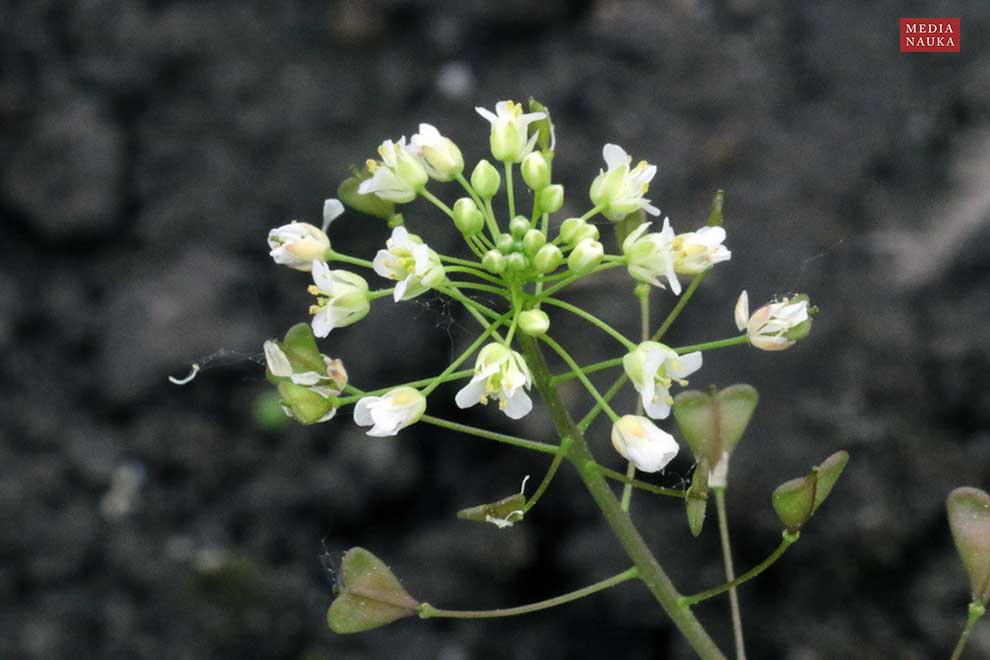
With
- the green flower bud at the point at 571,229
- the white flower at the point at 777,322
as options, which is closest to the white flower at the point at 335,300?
the green flower bud at the point at 571,229

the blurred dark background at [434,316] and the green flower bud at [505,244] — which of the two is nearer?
the green flower bud at [505,244]

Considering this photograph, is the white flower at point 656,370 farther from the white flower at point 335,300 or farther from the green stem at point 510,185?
the white flower at point 335,300

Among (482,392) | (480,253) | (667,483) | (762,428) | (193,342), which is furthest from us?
(193,342)

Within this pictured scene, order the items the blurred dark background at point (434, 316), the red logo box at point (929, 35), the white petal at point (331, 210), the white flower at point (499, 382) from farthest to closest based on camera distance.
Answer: the red logo box at point (929, 35) → the blurred dark background at point (434, 316) → the white petal at point (331, 210) → the white flower at point (499, 382)

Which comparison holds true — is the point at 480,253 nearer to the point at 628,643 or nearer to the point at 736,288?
the point at 736,288

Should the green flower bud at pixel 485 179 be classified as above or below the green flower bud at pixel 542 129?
below

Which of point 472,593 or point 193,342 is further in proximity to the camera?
point 193,342

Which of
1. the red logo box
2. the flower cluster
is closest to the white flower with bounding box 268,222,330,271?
the flower cluster

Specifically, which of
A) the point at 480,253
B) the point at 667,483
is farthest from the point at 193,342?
the point at 480,253
